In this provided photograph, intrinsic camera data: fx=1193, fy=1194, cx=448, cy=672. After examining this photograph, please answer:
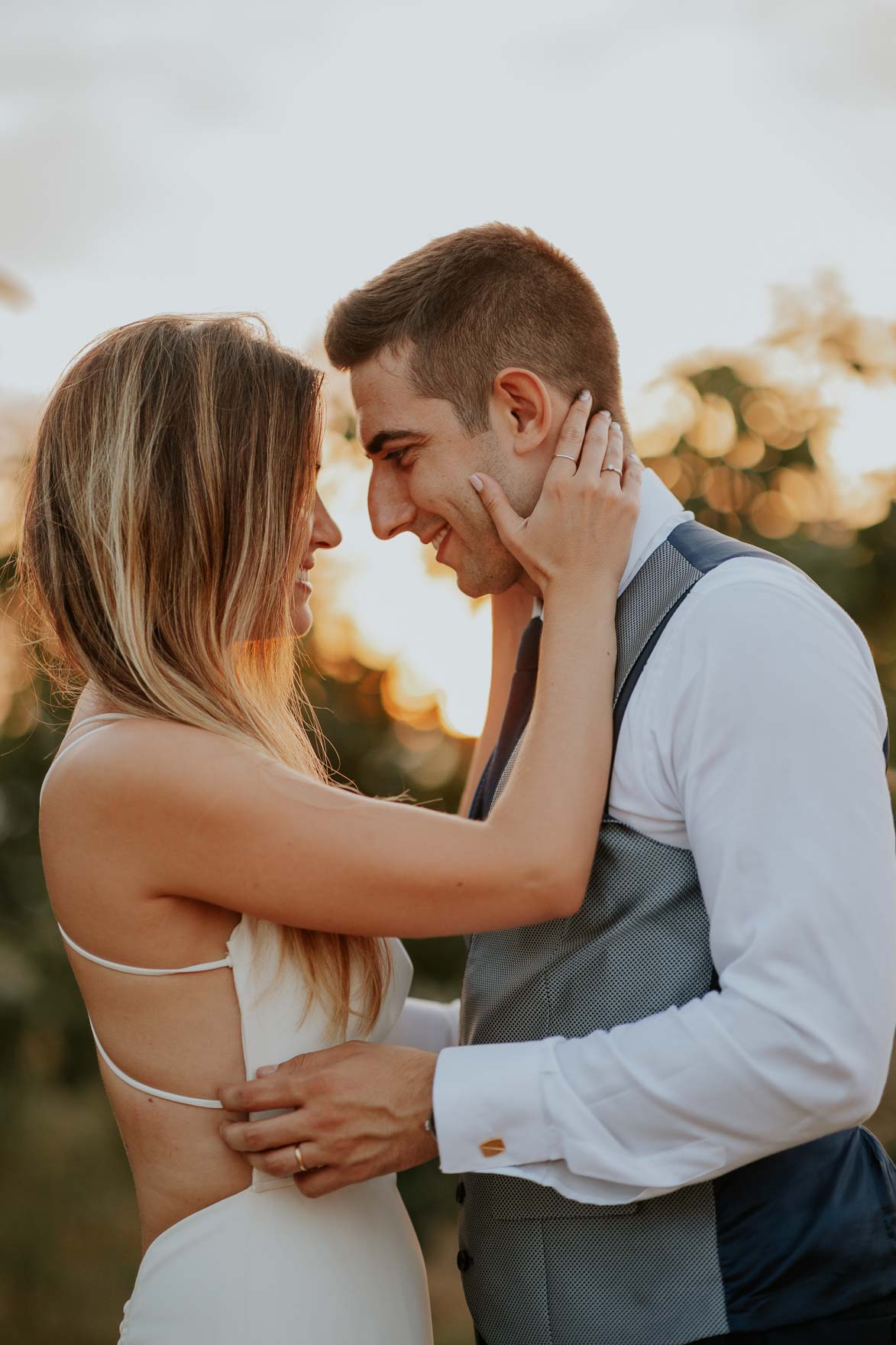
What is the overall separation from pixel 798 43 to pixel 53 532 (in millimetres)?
2874

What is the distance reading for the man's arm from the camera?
5.07 feet

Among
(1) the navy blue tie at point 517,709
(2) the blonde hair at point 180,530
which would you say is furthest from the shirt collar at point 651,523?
(2) the blonde hair at point 180,530

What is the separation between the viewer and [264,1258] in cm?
181

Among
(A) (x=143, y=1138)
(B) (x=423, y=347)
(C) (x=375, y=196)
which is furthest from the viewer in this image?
(C) (x=375, y=196)

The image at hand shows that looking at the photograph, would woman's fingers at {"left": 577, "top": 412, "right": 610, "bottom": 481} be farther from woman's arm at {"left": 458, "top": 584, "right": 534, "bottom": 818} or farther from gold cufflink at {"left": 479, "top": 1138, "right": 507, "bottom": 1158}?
gold cufflink at {"left": 479, "top": 1138, "right": 507, "bottom": 1158}

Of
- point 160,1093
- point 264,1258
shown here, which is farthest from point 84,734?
point 264,1258

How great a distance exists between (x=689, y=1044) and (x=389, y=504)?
1169 mm

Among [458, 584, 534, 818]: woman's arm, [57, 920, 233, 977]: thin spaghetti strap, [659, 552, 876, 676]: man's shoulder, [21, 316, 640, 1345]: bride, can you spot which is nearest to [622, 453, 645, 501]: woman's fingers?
[21, 316, 640, 1345]: bride

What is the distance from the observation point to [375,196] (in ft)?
11.7

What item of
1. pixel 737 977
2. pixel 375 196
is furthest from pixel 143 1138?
pixel 375 196

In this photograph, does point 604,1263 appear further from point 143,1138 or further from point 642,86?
point 642,86

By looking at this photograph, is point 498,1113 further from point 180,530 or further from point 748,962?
point 180,530

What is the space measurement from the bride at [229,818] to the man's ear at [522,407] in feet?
0.30

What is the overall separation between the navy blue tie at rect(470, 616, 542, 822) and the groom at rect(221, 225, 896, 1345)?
27 centimetres
